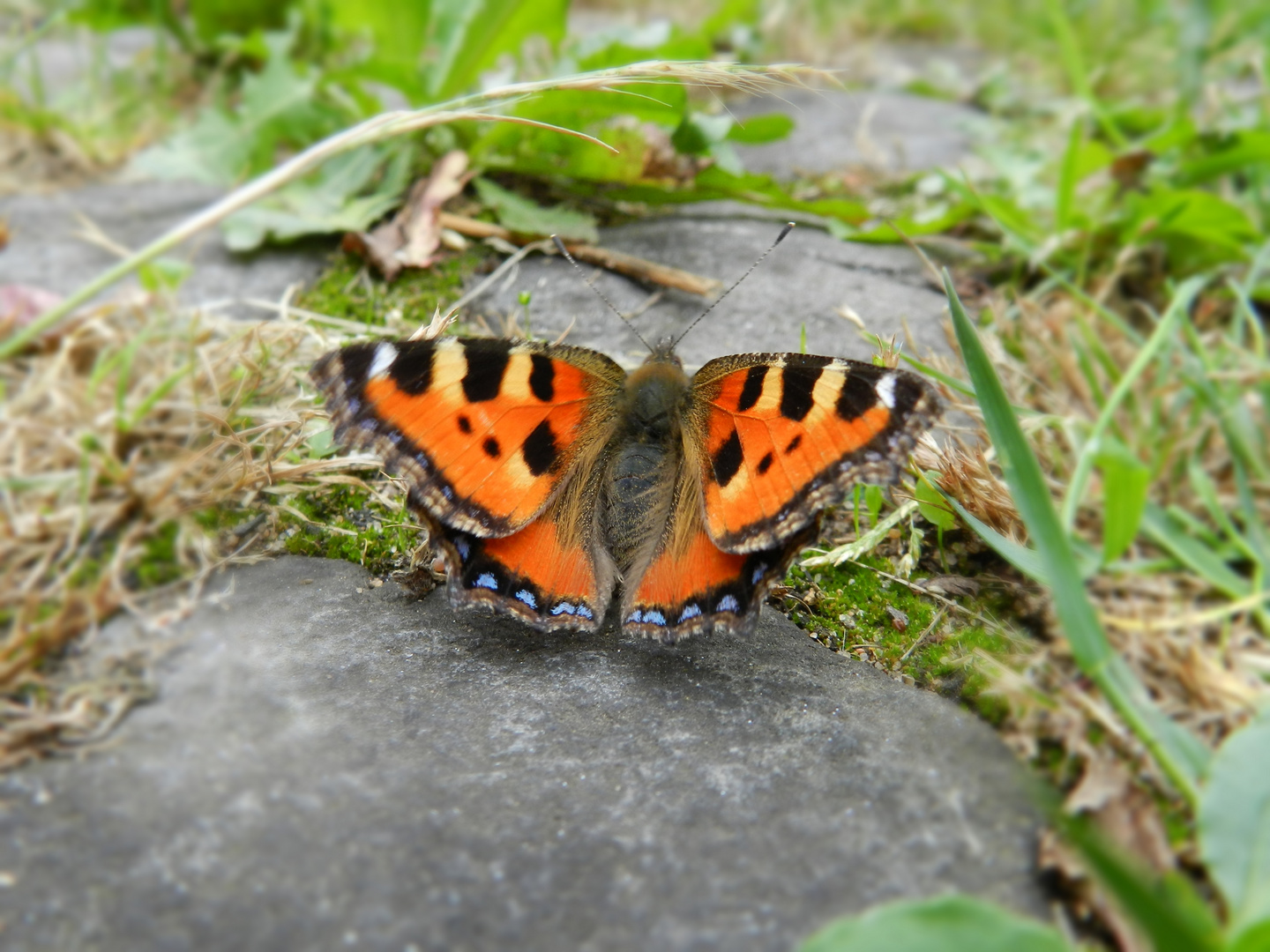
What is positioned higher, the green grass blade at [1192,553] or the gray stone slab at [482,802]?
the green grass blade at [1192,553]

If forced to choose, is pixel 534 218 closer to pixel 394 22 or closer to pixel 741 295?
pixel 741 295

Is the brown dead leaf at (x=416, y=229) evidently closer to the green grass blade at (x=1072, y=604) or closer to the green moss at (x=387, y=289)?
the green moss at (x=387, y=289)

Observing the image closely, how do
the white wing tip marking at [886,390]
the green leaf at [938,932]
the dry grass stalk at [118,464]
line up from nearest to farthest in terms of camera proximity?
the green leaf at [938,932]
the dry grass stalk at [118,464]
the white wing tip marking at [886,390]

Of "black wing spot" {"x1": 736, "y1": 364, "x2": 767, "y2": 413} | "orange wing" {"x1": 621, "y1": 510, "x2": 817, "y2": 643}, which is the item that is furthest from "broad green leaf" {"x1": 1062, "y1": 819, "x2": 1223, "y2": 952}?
"black wing spot" {"x1": 736, "y1": 364, "x2": 767, "y2": 413}

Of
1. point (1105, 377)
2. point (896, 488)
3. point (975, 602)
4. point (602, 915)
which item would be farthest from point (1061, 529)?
point (1105, 377)

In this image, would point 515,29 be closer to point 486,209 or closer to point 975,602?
point 486,209

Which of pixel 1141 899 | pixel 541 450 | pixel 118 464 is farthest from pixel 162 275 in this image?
pixel 1141 899

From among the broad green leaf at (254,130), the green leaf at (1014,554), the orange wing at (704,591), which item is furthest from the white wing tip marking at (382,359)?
the broad green leaf at (254,130)
